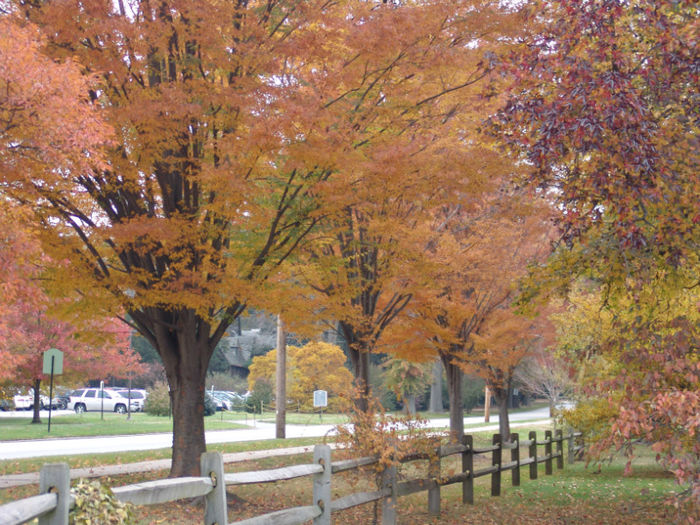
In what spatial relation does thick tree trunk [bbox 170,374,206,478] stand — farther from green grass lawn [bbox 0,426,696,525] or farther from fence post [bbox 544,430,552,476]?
fence post [bbox 544,430,552,476]

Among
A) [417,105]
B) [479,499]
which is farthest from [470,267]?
[417,105]

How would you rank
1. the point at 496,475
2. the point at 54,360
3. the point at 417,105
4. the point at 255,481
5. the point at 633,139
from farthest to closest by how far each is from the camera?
the point at 54,360
the point at 496,475
the point at 417,105
the point at 633,139
the point at 255,481

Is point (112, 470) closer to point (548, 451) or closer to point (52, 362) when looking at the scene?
point (548, 451)

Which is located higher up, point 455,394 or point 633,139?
point 633,139

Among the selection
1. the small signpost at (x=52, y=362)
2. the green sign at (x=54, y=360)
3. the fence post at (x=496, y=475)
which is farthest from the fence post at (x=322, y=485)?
the green sign at (x=54, y=360)

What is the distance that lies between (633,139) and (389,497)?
215 inches

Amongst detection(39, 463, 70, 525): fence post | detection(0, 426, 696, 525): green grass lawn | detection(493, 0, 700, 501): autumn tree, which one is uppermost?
detection(493, 0, 700, 501): autumn tree

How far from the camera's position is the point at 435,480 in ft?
35.6

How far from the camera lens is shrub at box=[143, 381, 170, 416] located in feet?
151

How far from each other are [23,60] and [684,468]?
750 centimetres

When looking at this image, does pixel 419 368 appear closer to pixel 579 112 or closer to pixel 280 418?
pixel 280 418

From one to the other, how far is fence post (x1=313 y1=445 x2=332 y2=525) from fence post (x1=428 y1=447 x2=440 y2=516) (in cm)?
323

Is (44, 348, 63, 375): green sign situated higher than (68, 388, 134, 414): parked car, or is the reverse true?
(44, 348, 63, 375): green sign

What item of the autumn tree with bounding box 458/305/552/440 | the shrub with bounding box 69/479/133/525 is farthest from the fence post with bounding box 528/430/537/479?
the shrub with bounding box 69/479/133/525
